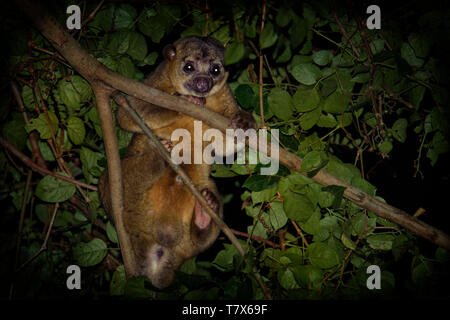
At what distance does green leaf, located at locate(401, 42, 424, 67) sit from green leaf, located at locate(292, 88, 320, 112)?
0.73 meters

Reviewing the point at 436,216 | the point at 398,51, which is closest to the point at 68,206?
the point at 398,51

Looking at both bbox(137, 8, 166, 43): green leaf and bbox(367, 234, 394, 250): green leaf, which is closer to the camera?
bbox(367, 234, 394, 250): green leaf

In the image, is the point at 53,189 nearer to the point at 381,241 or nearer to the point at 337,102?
the point at 337,102

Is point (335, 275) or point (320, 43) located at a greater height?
point (320, 43)

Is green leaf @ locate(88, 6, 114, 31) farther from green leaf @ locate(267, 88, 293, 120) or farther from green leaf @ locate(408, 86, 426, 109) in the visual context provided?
green leaf @ locate(408, 86, 426, 109)

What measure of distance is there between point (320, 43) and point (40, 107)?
2669 millimetres

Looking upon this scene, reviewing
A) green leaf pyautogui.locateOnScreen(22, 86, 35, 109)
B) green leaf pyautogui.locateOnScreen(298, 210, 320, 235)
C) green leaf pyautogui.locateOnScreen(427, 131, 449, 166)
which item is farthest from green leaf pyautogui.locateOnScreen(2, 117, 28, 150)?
green leaf pyautogui.locateOnScreen(427, 131, 449, 166)

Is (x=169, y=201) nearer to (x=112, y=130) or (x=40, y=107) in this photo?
(x=112, y=130)

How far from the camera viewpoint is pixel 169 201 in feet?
11.2

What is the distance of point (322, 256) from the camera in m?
2.37

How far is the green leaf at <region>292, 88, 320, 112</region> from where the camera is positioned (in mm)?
2436

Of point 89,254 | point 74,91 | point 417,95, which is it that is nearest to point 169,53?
point 74,91

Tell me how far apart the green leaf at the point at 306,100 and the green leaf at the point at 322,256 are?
97 cm
